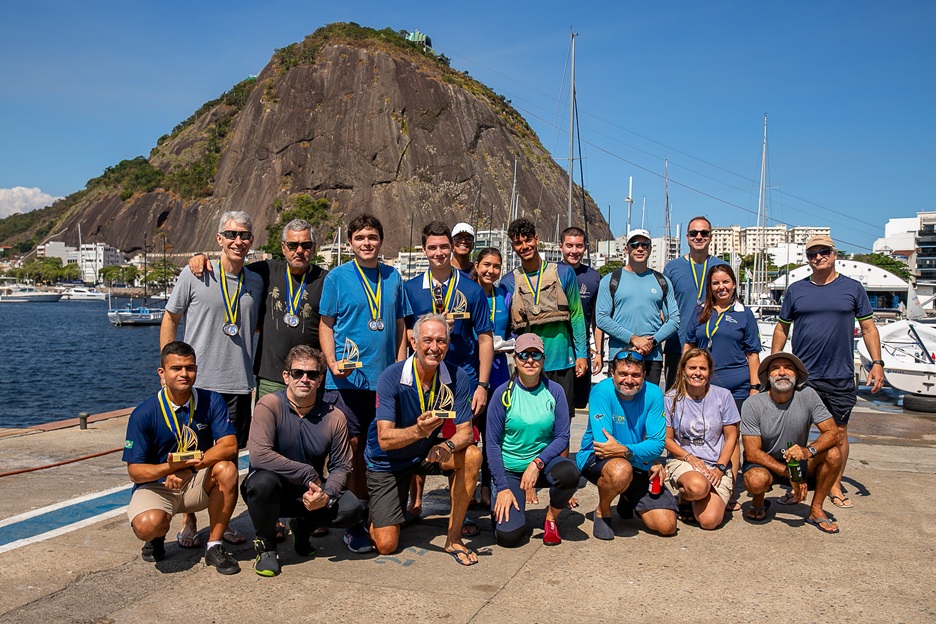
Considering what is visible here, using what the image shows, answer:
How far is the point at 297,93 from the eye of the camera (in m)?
122

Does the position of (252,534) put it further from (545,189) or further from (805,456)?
(545,189)

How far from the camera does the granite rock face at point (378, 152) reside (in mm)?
112000

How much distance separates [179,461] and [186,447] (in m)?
0.13

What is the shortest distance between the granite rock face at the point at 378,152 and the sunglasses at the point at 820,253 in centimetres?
10004

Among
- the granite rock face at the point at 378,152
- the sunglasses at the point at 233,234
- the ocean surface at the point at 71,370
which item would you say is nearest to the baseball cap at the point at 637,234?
the sunglasses at the point at 233,234

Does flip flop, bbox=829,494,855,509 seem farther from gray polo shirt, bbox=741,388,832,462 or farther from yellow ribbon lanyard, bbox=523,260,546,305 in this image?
yellow ribbon lanyard, bbox=523,260,546,305

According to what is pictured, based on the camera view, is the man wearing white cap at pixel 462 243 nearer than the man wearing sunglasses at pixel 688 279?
Yes

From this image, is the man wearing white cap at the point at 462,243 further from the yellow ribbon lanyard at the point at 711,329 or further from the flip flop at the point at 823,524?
the flip flop at the point at 823,524

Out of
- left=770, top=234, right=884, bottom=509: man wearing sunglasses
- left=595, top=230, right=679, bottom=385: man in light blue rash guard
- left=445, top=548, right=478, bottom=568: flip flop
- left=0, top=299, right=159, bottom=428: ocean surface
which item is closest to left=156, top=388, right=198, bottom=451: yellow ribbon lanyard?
left=445, top=548, right=478, bottom=568: flip flop

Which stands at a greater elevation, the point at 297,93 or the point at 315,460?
the point at 297,93

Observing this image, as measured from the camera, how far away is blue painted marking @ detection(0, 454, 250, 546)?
5191 mm

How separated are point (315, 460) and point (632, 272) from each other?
129 inches

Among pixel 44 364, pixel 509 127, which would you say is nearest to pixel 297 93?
pixel 509 127

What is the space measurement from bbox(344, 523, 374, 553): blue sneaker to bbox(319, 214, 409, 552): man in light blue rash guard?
31cm
